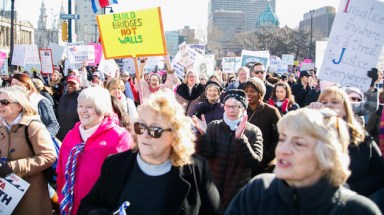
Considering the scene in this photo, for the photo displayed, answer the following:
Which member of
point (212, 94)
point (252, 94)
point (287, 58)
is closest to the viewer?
point (252, 94)

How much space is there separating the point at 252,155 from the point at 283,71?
61.9 ft

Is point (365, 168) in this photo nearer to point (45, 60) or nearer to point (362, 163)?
point (362, 163)

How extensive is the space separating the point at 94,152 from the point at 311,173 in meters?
1.98

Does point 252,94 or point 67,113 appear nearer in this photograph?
point 252,94

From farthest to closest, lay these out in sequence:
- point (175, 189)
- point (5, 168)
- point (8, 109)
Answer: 1. point (8, 109)
2. point (5, 168)
3. point (175, 189)

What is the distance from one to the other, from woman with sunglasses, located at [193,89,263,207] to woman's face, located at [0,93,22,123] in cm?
162

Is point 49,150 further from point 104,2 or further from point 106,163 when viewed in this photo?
point 104,2

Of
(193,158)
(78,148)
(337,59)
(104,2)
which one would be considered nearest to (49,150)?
(78,148)

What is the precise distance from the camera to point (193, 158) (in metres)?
3.21

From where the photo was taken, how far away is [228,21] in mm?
144875

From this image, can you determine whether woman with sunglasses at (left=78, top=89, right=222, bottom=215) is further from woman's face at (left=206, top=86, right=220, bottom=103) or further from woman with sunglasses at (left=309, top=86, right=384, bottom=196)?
woman's face at (left=206, top=86, right=220, bottom=103)

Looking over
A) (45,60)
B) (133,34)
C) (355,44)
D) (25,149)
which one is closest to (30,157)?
(25,149)

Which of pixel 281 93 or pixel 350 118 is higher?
pixel 350 118

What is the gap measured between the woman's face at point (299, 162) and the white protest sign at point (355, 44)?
3406mm
